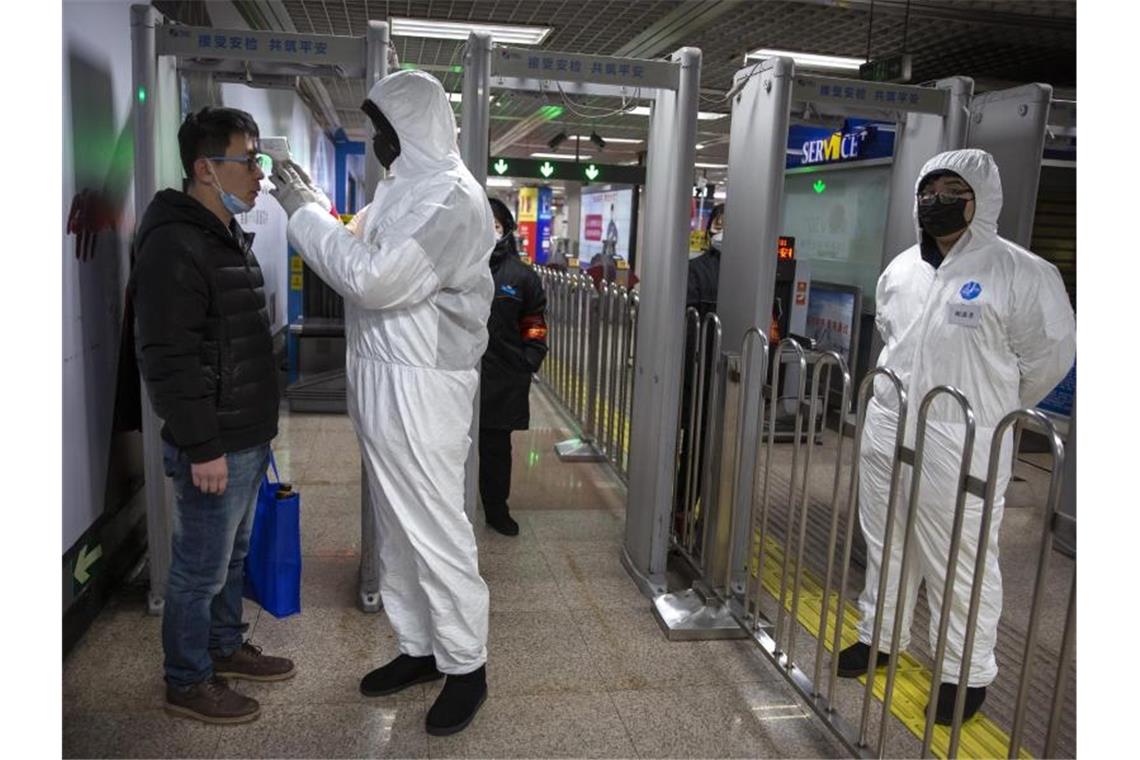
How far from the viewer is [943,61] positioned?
7.14 m

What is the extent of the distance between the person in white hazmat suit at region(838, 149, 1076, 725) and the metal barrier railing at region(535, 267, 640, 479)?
1993 mm

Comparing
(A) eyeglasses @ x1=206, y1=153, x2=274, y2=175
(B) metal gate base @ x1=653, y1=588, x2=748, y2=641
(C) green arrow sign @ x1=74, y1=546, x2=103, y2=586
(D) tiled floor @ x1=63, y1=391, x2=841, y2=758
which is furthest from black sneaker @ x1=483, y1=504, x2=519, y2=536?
(A) eyeglasses @ x1=206, y1=153, x2=274, y2=175

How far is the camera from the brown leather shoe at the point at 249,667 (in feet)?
9.03

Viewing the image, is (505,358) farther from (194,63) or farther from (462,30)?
(462,30)

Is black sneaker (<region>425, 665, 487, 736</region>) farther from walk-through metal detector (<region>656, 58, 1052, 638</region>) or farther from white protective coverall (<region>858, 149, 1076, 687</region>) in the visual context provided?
white protective coverall (<region>858, 149, 1076, 687</region>)

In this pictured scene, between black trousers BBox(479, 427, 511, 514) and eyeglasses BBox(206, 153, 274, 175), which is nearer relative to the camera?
eyeglasses BBox(206, 153, 274, 175)

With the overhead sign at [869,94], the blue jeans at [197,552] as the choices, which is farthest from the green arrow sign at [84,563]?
the overhead sign at [869,94]

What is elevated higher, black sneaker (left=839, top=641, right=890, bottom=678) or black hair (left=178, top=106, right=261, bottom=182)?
black hair (left=178, top=106, right=261, bottom=182)

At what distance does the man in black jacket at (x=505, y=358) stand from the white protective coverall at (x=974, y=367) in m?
1.87

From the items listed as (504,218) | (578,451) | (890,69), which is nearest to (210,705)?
(504,218)

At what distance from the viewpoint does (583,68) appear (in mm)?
3121

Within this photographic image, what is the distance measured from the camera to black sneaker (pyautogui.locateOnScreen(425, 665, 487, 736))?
252 cm

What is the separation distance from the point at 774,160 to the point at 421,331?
5.09 feet

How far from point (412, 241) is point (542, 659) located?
157cm
